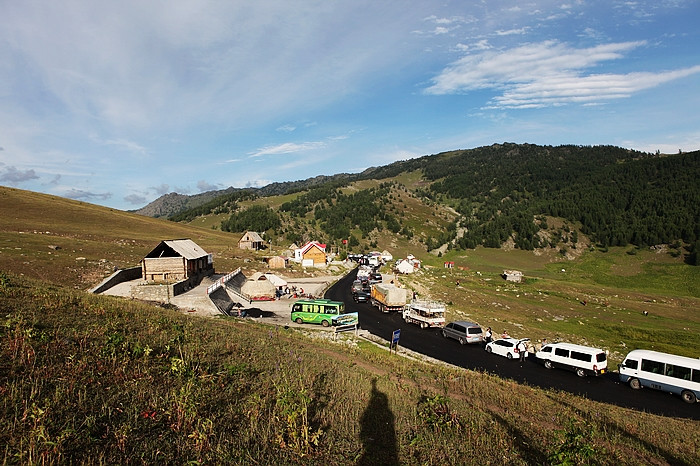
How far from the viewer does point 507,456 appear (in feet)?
31.2

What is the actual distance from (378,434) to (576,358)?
23259 mm

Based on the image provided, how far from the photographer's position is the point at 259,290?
50.0 metres

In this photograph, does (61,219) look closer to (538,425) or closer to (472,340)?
(472,340)

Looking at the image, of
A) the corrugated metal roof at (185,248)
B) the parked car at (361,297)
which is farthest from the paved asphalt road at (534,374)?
the corrugated metal roof at (185,248)

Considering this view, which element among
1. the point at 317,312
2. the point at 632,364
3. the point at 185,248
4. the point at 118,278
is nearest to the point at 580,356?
the point at 632,364

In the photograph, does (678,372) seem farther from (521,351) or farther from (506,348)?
(506,348)

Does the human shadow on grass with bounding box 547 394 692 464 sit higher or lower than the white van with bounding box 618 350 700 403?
higher

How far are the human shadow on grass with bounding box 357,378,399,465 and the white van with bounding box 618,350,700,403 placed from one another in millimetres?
21399

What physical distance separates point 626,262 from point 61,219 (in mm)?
180801

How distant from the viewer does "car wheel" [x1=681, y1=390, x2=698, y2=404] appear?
21.5 metres

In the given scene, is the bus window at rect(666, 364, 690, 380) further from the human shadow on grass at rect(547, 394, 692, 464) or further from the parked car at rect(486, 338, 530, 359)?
the human shadow on grass at rect(547, 394, 692, 464)

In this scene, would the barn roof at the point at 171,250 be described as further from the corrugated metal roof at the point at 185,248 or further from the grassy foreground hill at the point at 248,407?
the grassy foreground hill at the point at 248,407

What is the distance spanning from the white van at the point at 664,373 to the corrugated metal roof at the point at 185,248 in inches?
1795

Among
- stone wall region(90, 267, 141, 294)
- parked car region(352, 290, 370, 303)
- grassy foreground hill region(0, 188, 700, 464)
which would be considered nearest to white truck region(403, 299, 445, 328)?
parked car region(352, 290, 370, 303)
